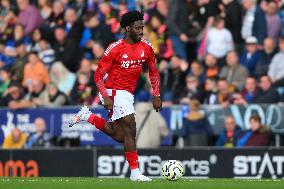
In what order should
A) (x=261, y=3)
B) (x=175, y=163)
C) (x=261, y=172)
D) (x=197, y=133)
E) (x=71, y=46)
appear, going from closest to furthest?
(x=175, y=163) < (x=261, y=172) < (x=197, y=133) < (x=261, y=3) < (x=71, y=46)

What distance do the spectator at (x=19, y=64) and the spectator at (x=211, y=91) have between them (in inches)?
218

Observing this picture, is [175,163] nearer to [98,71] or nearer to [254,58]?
[98,71]

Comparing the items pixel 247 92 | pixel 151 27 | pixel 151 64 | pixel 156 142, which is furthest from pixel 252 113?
pixel 151 64

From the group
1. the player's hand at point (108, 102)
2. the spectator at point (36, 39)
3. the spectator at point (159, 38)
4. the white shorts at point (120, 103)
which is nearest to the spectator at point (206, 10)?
the spectator at point (159, 38)

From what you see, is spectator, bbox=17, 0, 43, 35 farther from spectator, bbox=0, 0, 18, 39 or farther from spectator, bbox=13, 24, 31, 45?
spectator, bbox=0, 0, 18, 39

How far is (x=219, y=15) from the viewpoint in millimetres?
23547

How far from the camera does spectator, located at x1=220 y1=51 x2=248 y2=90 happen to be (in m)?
22.5

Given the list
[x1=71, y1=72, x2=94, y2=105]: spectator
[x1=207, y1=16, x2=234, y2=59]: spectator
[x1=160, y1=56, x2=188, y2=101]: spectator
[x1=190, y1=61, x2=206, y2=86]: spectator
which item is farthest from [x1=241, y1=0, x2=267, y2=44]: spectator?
[x1=71, y1=72, x2=94, y2=105]: spectator

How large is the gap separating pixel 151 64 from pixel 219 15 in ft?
25.1

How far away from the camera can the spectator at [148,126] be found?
2200cm

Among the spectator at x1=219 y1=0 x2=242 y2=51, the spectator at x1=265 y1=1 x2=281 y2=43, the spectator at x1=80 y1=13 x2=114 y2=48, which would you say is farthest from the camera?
the spectator at x1=80 y1=13 x2=114 y2=48

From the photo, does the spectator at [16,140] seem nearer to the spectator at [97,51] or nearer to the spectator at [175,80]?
the spectator at [97,51]

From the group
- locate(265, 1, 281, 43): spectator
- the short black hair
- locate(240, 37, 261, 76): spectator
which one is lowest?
the short black hair

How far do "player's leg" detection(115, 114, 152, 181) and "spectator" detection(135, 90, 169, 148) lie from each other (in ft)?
19.7
